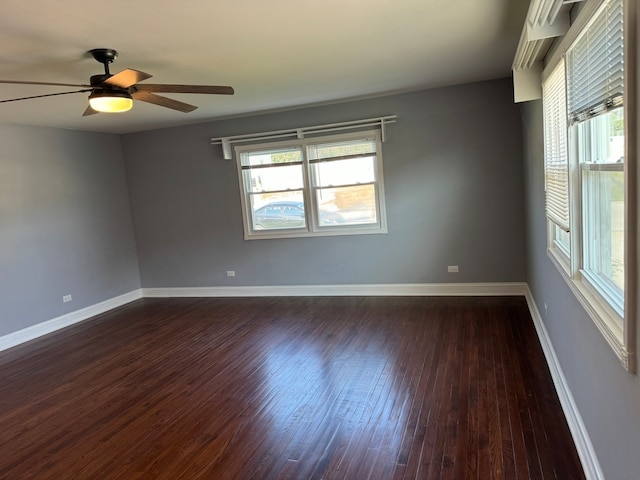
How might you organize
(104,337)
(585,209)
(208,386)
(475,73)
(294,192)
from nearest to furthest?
1. (585,209)
2. (208,386)
3. (475,73)
4. (104,337)
5. (294,192)

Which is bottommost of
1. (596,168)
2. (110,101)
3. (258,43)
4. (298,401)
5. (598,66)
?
→ (298,401)

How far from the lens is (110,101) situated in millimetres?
2824

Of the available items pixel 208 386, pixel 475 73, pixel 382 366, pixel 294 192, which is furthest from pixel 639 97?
pixel 294 192

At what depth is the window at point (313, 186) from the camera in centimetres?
543

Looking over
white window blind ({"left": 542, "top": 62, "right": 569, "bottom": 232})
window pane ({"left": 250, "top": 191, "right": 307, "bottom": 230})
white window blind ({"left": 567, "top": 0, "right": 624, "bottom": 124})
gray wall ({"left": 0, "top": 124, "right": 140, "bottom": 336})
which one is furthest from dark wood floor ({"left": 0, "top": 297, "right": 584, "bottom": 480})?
white window blind ({"left": 567, "top": 0, "right": 624, "bottom": 124})

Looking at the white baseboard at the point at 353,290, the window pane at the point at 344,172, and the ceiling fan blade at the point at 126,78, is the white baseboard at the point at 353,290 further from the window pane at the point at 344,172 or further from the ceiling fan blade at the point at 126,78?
the ceiling fan blade at the point at 126,78

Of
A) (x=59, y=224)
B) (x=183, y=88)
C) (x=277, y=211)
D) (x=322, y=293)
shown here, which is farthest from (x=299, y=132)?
(x=59, y=224)

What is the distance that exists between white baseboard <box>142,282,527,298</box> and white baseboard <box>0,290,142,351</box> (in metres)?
0.41

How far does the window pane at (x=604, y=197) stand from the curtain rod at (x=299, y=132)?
10.6 feet

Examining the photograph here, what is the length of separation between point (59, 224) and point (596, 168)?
19.1ft

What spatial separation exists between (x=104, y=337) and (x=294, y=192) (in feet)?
9.52

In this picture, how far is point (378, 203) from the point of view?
541 cm

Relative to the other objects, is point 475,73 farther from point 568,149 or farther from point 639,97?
point 639,97

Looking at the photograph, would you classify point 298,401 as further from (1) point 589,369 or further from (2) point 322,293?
(2) point 322,293
